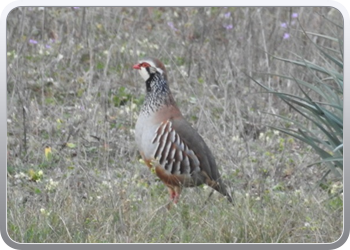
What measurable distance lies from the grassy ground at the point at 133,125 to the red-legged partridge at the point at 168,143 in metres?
0.11

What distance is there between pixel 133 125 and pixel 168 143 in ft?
2.47

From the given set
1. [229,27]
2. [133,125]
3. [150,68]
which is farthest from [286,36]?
[150,68]

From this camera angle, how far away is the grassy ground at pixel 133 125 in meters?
5.45

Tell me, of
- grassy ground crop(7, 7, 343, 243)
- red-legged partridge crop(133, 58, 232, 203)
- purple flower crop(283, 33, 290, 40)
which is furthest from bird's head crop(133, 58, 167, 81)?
purple flower crop(283, 33, 290, 40)

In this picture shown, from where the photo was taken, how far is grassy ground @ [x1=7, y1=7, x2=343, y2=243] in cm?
545

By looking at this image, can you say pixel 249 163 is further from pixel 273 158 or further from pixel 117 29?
pixel 117 29

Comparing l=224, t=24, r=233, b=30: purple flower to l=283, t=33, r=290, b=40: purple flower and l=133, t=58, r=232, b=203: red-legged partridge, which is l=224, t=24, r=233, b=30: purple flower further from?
l=133, t=58, r=232, b=203: red-legged partridge

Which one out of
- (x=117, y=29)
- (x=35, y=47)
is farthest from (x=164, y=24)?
(x=35, y=47)

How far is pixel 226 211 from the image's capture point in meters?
5.54

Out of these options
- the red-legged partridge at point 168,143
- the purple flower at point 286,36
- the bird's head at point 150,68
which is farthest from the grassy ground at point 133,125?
the bird's head at point 150,68

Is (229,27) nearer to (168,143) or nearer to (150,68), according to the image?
(150,68)

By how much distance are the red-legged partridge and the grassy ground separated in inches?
4.2

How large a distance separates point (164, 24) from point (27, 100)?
136 centimetres

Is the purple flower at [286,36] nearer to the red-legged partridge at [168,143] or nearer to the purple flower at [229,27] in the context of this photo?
the purple flower at [229,27]
